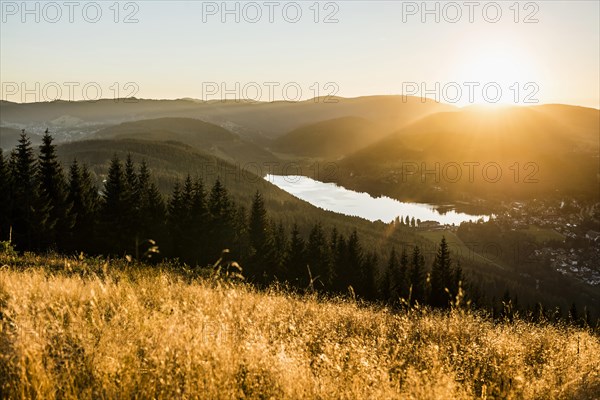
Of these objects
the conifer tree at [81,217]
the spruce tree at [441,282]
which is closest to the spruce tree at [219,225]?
the conifer tree at [81,217]

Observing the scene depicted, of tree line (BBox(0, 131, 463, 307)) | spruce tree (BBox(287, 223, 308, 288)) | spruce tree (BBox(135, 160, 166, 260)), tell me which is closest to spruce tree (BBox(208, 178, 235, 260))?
tree line (BBox(0, 131, 463, 307))

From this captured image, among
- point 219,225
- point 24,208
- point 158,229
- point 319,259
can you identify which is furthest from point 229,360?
point 319,259

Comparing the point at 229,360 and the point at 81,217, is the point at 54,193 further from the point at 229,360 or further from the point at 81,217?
the point at 229,360

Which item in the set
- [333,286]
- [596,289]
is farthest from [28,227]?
[596,289]

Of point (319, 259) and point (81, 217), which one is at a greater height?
point (81, 217)

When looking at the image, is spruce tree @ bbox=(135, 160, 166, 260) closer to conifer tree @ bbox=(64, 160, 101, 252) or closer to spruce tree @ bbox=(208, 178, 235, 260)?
conifer tree @ bbox=(64, 160, 101, 252)

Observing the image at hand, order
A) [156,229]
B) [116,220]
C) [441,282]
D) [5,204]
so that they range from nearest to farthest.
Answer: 1. [5,204]
2. [116,220]
3. [156,229]
4. [441,282]

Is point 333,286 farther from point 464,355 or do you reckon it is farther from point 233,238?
point 464,355

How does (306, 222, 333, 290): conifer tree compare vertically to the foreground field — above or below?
below

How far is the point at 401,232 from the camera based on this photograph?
199 m

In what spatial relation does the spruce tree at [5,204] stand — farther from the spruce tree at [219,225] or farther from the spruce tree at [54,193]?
the spruce tree at [219,225]

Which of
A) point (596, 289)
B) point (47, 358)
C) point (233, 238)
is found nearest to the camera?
point (47, 358)

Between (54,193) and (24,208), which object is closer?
(24,208)

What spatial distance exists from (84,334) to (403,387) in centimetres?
358
